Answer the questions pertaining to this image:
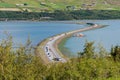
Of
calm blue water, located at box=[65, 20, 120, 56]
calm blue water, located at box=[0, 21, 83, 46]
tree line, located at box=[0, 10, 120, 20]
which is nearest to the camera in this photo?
calm blue water, located at box=[65, 20, 120, 56]

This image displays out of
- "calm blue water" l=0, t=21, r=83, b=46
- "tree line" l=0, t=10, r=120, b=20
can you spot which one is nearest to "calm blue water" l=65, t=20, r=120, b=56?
"calm blue water" l=0, t=21, r=83, b=46

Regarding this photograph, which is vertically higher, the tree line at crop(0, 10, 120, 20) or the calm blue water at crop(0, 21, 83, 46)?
the calm blue water at crop(0, 21, 83, 46)

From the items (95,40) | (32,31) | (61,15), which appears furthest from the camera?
(61,15)

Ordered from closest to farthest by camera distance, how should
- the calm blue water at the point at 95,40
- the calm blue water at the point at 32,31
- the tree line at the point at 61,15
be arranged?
the calm blue water at the point at 95,40, the calm blue water at the point at 32,31, the tree line at the point at 61,15

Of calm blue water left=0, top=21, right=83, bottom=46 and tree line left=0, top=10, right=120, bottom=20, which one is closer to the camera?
calm blue water left=0, top=21, right=83, bottom=46

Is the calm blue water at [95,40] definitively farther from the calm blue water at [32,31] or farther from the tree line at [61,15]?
the tree line at [61,15]

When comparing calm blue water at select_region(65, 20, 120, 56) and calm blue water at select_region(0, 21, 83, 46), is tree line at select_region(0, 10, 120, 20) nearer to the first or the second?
calm blue water at select_region(0, 21, 83, 46)

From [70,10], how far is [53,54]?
129693 millimetres

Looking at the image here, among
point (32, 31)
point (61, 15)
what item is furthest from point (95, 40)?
point (61, 15)

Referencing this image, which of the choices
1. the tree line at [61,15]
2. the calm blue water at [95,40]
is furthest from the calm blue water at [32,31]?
the calm blue water at [95,40]

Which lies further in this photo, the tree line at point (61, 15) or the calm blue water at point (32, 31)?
the tree line at point (61, 15)

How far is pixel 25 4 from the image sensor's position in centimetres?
19550

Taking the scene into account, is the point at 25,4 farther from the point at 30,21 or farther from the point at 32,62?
the point at 32,62

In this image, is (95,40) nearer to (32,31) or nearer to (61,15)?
(32,31)
